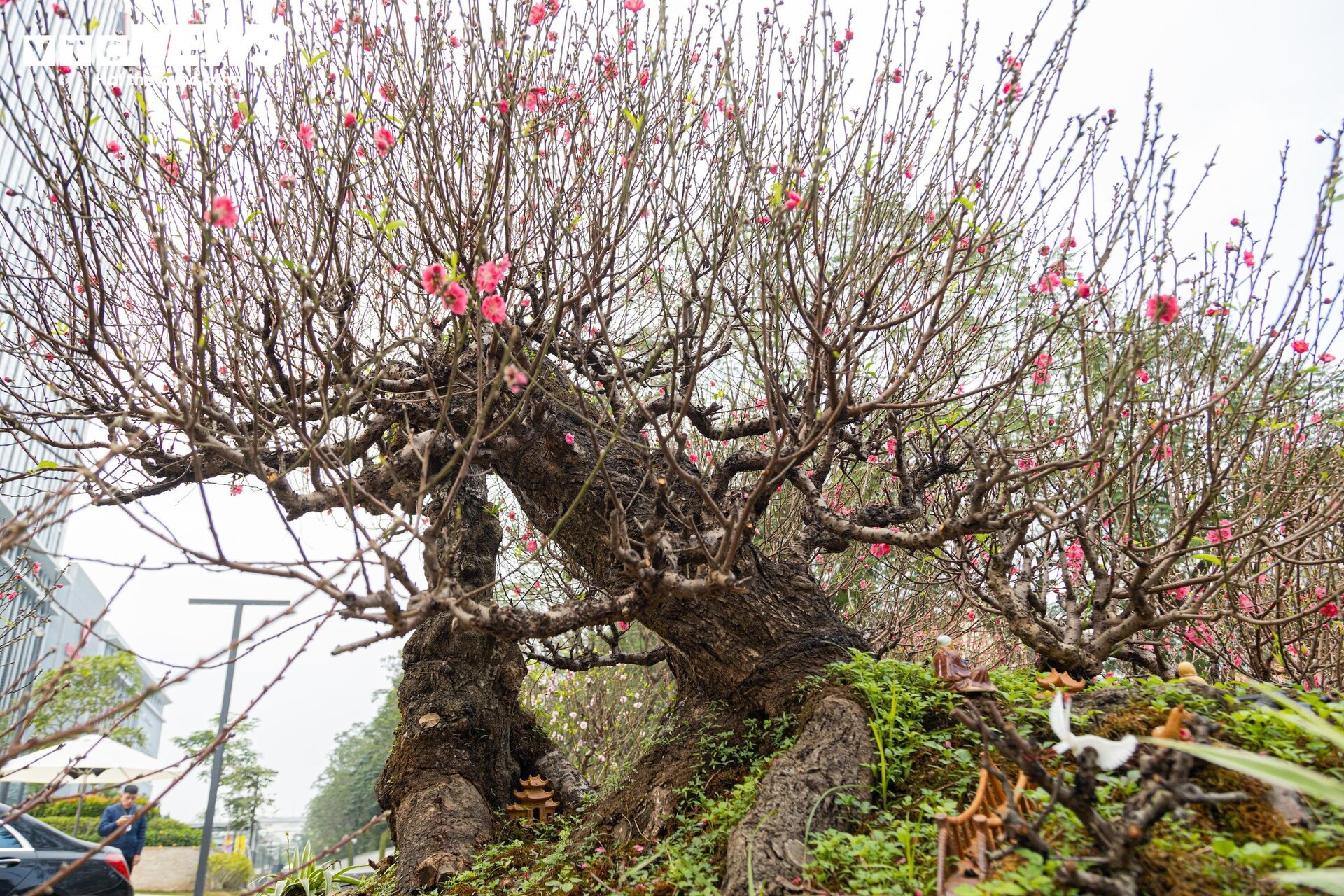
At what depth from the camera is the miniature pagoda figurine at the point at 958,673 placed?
3.19 meters

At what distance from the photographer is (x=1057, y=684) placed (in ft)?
10.3

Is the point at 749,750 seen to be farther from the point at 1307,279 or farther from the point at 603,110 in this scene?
the point at 603,110

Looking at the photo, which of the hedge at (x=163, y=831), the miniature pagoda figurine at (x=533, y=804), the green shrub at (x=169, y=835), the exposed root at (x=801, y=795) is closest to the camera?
the exposed root at (x=801, y=795)

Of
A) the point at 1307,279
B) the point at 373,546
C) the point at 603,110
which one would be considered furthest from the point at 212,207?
the point at 1307,279

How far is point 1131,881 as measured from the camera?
1636 mm

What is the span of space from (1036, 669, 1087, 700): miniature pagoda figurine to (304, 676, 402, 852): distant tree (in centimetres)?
1668

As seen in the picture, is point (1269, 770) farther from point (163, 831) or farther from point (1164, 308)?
point (163, 831)

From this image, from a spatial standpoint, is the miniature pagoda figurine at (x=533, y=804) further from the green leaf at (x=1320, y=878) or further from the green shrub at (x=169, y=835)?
the green shrub at (x=169, y=835)

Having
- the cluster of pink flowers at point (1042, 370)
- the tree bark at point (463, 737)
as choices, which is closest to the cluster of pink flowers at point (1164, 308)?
the cluster of pink flowers at point (1042, 370)

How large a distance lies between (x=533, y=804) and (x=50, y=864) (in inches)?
144

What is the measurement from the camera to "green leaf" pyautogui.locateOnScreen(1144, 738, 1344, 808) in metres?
1.56

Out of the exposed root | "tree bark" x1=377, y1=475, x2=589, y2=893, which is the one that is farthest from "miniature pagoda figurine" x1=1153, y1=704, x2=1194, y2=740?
"tree bark" x1=377, y1=475, x2=589, y2=893

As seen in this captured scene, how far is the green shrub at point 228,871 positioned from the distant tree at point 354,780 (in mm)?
1445

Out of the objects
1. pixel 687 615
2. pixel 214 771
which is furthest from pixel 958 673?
pixel 214 771
